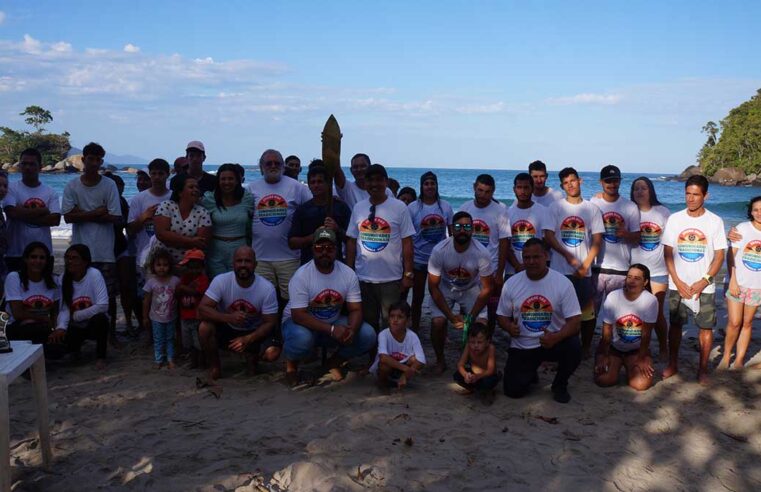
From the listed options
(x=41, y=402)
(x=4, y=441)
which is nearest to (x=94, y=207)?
(x=41, y=402)

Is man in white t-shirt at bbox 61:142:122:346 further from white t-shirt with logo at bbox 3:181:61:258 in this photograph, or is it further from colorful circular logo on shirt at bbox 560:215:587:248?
colorful circular logo on shirt at bbox 560:215:587:248

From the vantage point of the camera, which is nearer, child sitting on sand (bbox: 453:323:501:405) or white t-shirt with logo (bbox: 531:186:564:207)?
child sitting on sand (bbox: 453:323:501:405)

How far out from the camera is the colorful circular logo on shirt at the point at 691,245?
17.0 ft

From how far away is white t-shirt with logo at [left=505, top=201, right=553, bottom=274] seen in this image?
5676 mm

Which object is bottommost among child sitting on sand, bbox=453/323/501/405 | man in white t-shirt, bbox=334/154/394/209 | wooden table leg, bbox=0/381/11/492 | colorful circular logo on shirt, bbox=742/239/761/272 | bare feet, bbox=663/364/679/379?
bare feet, bbox=663/364/679/379

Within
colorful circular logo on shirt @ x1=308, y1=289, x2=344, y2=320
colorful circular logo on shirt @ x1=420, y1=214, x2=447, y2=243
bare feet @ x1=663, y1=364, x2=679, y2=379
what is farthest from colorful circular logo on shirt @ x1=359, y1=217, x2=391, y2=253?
bare feet @ x1=663, y1=364, x2=679, y2=379

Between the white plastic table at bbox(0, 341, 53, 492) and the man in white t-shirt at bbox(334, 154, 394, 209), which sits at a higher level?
the man in white t-shirt at bbox(334, 154, 394, 209)

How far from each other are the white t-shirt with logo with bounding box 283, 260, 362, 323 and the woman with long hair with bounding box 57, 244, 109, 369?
175cm

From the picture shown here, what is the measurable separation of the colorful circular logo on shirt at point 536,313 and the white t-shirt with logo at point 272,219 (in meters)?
2.10

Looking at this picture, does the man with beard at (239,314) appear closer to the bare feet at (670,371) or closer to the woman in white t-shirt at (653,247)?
the bare feet at (670,371)

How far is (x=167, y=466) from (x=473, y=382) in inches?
88.1

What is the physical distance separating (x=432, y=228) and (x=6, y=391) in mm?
4136

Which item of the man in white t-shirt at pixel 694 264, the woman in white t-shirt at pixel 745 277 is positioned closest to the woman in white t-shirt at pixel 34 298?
the man in white t-shirt at pixel 694 264

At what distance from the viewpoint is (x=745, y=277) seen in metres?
5.14
